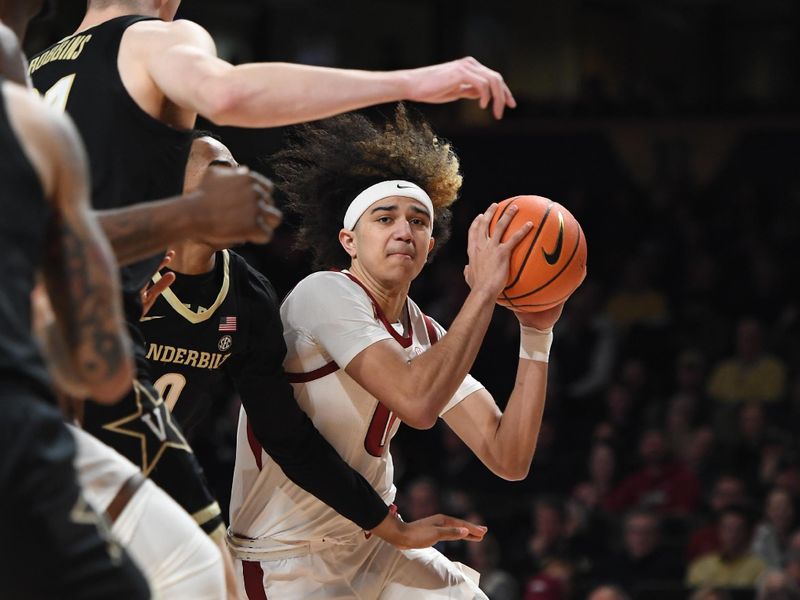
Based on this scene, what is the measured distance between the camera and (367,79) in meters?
3.11

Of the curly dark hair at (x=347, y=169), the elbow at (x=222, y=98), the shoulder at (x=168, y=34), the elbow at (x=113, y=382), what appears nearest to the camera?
the elbow at (x=113, y=382)

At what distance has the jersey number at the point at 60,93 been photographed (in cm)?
334

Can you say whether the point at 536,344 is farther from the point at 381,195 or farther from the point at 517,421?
the point at 381,195

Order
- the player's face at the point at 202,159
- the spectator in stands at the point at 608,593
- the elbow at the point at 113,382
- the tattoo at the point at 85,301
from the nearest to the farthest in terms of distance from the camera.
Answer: the tattoo at the point at 85,301, the elbow at the point at 113,382, the player's face at the point at 202,159, the spectator in stands at the point at 608,593

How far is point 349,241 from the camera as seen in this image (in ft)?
15.3

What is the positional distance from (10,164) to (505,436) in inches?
106

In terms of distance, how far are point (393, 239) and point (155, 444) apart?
142cm

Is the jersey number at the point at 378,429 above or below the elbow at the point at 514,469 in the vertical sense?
Result: above

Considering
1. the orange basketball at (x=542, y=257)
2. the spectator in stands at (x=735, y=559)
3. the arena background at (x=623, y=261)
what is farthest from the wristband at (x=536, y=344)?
the spectator in stands at (x=735, y=559)

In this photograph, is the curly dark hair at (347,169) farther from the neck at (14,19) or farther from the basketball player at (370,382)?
the neck at (14,19)

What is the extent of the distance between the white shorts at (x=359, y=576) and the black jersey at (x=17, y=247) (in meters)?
2.29

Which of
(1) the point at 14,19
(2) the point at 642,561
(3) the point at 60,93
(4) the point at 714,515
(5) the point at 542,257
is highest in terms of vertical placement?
(1) the point at 14,19

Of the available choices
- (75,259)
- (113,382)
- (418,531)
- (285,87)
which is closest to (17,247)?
(75,259)

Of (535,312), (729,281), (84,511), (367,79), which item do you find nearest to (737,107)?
(729,281)
